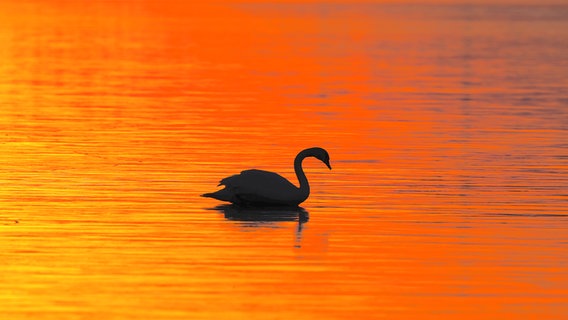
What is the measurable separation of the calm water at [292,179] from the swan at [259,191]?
25 cm

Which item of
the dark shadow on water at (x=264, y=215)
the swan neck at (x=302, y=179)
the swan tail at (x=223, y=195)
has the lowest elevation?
the dark shadow on water at (x=264, y=215)

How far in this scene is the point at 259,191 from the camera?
2191 centimetres

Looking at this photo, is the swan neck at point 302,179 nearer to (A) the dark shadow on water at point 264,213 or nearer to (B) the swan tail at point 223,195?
(A) the dark shadow on water at point 264,213

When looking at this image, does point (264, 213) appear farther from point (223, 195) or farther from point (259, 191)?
point (223, 195)

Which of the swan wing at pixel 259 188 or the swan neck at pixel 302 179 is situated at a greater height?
the swan neck at pixel 302 179

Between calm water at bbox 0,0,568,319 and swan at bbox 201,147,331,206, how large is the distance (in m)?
0.25

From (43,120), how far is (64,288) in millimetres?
Result: 19146

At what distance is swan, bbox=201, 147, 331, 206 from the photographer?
863 inches

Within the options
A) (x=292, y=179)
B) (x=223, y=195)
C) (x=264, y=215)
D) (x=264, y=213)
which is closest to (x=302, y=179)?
(x=264, y=213)

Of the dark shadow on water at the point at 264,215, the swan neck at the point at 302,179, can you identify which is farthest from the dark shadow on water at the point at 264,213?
the swan neck at the point at 302,179

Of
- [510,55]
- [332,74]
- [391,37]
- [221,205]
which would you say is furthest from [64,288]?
[391,37]

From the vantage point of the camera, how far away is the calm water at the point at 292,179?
53.4ft

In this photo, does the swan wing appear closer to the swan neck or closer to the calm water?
the swan neck

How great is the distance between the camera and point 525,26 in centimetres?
11000
